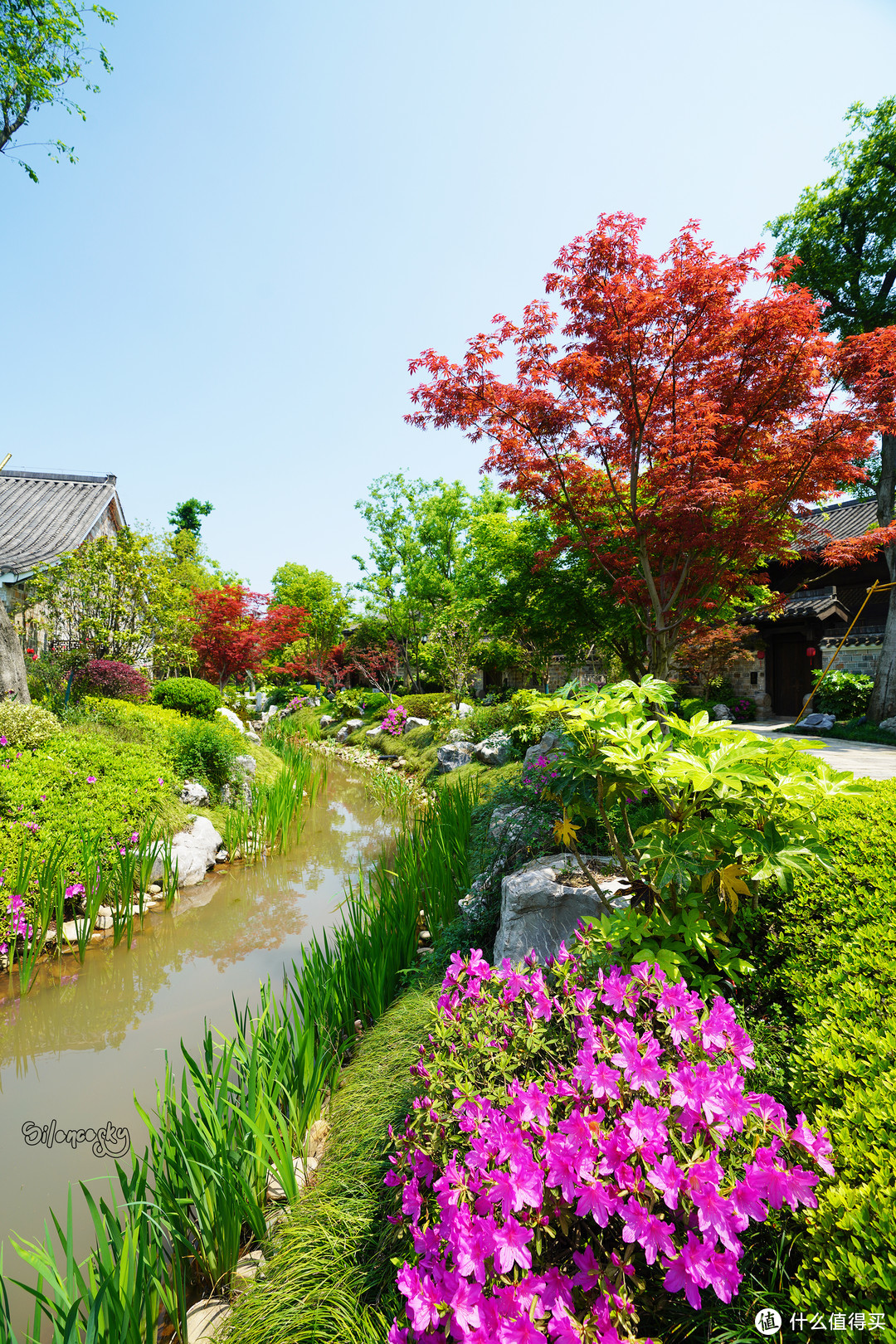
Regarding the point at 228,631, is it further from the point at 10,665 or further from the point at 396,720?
the point at 10,665

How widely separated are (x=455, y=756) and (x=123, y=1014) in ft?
20.9

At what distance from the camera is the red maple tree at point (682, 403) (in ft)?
16.3

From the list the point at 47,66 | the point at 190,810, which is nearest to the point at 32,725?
the point at 190,810

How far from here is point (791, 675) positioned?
14.6 m

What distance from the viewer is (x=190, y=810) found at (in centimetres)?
710

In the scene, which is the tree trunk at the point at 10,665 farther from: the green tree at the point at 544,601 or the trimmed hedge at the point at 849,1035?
the trimmed hedge at the point at 849,1035

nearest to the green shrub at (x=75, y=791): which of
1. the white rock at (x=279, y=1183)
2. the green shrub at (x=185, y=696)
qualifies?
the green shrub at (x=185, y=696)

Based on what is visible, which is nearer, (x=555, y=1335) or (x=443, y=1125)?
(x=555, y=1335)

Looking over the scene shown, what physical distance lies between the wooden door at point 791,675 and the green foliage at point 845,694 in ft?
6.50

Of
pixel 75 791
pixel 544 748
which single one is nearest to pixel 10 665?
pixel 75 791

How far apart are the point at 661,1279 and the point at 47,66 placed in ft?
39.4

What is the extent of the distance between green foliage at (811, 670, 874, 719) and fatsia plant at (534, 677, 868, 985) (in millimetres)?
11474

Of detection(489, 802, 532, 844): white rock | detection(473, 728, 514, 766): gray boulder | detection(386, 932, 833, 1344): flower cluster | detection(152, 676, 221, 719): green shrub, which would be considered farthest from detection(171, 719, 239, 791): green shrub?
detection(386, 932, 833, 1344): flower cluster

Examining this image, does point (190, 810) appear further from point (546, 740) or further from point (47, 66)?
point (47, 66)
